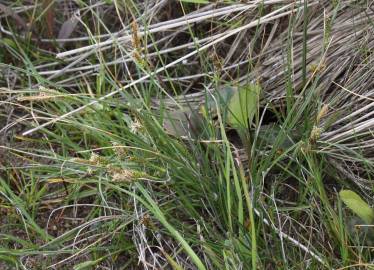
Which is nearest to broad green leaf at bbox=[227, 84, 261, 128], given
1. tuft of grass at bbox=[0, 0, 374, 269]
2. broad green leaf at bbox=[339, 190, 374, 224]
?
tuft of grass at bbox=[0, 0, 374, 269]

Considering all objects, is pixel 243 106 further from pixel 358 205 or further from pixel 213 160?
pixel 358 205

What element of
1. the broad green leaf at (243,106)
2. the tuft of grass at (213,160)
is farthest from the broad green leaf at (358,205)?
the broad green leaf at (243,106)

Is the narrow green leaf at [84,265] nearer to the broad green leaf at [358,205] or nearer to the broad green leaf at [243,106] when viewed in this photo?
the broad green leaf at [243,106]

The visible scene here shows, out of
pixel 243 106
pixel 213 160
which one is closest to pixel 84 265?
pixel 213 160

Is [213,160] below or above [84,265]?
above

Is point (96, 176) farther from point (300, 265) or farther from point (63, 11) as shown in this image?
point (63, 11)

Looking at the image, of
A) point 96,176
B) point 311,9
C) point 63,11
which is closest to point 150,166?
point 96,176
